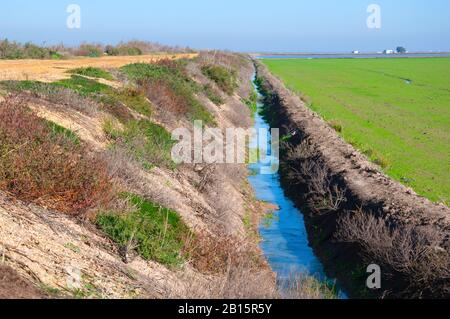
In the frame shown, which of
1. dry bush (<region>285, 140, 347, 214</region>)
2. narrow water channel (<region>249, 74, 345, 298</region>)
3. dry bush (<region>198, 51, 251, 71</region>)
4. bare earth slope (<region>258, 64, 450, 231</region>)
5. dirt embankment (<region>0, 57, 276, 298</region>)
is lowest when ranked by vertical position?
narrow water channel (<region>249, 74, 345, 298</region>)

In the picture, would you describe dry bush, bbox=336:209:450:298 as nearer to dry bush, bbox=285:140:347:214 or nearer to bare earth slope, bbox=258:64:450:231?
bare earth slope, bbox=258:64:450:231

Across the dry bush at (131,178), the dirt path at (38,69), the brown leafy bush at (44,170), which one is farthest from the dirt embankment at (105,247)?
the dirt path at (38,69)

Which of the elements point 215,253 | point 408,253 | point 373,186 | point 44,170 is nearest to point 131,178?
point 215,253

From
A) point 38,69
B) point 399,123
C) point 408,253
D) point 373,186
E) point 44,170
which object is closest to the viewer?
point 44,170

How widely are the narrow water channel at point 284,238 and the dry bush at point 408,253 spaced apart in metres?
1.31

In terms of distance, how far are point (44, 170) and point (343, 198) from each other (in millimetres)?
10160

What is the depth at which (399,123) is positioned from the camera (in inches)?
1495

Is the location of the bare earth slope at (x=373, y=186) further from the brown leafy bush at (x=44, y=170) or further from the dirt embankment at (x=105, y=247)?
the brown leafy bush at (x=44, y=170)

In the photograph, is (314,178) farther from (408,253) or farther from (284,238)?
(408,253)

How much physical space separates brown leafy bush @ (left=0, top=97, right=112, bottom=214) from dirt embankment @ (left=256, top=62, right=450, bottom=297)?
648 centimetres

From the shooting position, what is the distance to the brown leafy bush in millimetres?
10273

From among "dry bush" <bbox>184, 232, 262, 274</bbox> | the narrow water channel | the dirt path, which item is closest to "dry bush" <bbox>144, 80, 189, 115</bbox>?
the dirt path

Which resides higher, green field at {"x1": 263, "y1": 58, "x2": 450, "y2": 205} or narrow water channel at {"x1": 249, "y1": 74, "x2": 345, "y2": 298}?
green field at {"x1": 263, "y1": 58, "x2": 450, "y2": 205}

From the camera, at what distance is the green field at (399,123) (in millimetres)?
23297
